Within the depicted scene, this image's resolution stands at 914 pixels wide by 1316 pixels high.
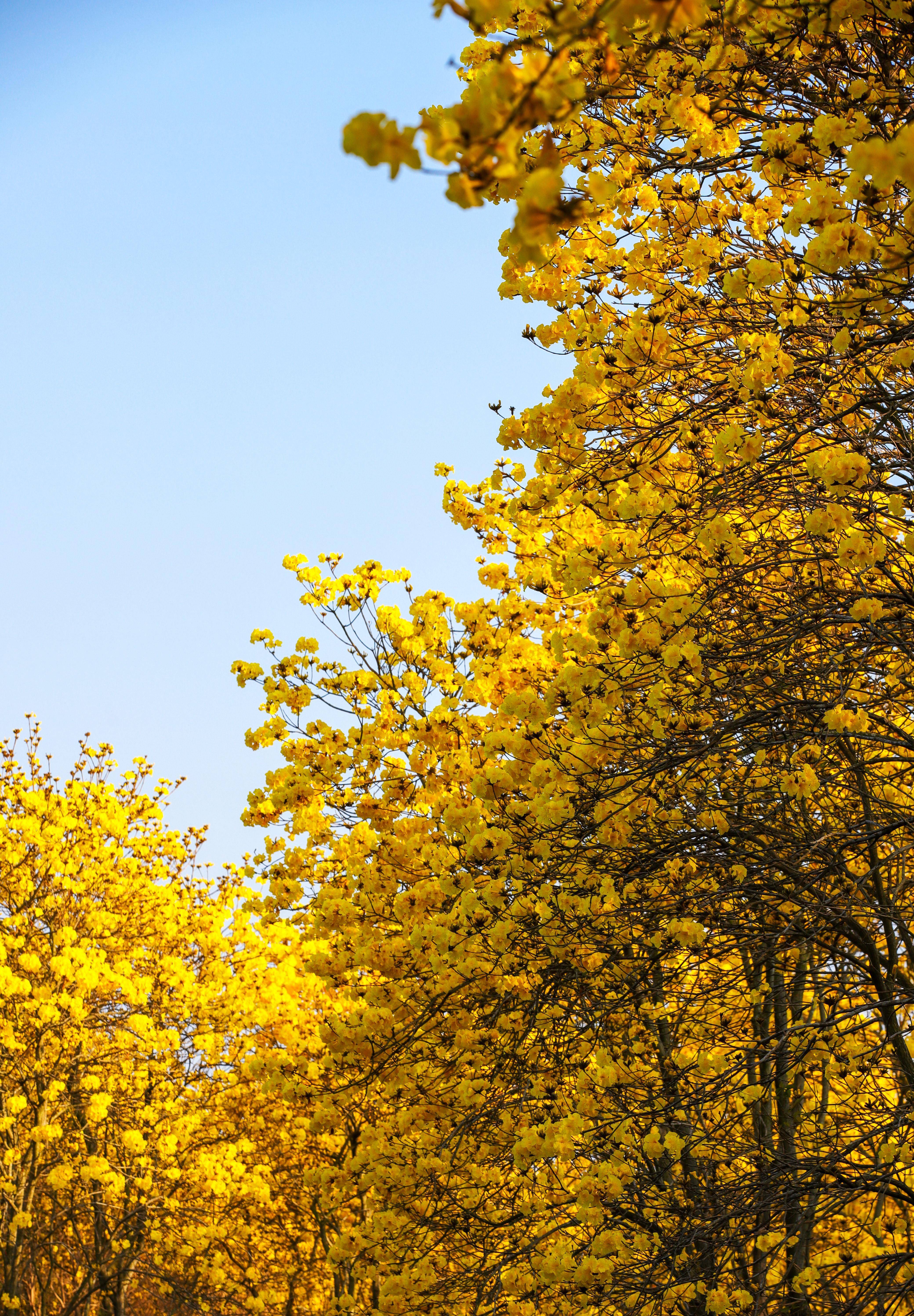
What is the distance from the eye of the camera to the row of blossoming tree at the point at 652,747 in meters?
3.48

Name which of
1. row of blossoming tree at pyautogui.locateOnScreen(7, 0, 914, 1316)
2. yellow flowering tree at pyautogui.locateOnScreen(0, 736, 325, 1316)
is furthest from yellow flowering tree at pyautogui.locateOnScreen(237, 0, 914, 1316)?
yellow flowering tree at pyautogui.locateOnScreen(0, 736, 325, 1316)

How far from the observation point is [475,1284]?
6.08 m

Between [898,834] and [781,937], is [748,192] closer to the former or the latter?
A: [898,834]

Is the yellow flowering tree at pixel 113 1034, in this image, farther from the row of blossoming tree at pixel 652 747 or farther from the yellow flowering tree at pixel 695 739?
the yellow flowering tree at pixel 695 739

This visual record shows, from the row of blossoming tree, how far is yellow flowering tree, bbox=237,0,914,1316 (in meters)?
0.03

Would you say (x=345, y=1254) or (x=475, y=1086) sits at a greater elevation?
(x=475, y=1086)

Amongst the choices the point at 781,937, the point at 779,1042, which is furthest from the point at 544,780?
the point at 781,937

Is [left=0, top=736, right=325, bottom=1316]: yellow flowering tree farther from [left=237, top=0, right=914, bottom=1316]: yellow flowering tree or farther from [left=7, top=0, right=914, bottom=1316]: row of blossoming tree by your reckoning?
[left=237, top=0, right=914, bottom=1316]: yellow flowering tree

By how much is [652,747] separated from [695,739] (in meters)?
0.17

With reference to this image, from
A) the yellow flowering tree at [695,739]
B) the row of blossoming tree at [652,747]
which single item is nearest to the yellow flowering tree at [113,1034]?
the row of blossoming tree at [652,747]

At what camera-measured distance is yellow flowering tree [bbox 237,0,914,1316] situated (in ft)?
12.1

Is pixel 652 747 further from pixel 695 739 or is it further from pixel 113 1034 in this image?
pixel 113 1034

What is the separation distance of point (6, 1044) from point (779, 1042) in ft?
28.2

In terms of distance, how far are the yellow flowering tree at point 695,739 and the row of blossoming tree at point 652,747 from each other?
0.10 ft
